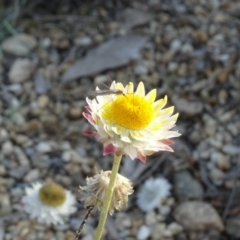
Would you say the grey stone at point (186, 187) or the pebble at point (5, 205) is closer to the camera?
the pebble at point (5, 205)

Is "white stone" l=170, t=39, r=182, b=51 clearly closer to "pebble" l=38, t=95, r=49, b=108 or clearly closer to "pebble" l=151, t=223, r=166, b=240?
"pebble" l=38, t=95, r=49, b=108

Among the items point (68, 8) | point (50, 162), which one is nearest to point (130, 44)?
point (68, 8)

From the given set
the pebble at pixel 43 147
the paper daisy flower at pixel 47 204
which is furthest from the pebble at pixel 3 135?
the paper daisy flower at pixel 47 204

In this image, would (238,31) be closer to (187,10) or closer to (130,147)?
(187,10)

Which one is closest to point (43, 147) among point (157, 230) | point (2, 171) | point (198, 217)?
point (2, 171)

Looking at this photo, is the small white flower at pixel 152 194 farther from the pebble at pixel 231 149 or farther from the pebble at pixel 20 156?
the pebble at pixel 20 156

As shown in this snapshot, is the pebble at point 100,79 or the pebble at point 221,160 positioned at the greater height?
the pebble at point 100,79
